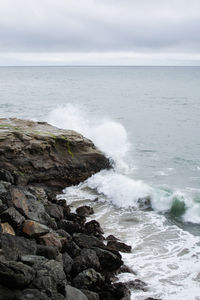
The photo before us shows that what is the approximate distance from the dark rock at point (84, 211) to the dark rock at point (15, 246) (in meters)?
4.12

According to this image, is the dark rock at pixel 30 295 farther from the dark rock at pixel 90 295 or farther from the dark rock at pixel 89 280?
the dark rock at pixel 89 280

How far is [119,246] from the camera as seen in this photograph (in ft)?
31.6

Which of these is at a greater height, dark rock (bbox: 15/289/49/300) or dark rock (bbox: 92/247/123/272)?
dark rock (bbox: 15/289/49/300)

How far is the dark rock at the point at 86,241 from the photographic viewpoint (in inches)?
351

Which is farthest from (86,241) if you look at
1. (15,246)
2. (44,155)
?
(44,155)

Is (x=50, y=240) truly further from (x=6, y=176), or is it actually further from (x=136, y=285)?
(x=6, y=176)

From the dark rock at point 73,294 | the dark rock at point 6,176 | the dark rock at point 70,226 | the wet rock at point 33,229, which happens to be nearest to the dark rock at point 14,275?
the dark rock at point 73,294

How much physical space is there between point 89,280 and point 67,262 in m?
0.74

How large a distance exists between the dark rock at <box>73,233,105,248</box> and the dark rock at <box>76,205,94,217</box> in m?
2.58

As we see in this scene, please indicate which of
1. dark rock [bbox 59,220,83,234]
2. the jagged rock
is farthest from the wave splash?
the jagged rock

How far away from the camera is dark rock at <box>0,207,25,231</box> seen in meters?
8.46

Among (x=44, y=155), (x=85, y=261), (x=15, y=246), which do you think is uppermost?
(x=44, y=155)

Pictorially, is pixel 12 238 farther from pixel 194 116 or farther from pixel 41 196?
pixel 194 116

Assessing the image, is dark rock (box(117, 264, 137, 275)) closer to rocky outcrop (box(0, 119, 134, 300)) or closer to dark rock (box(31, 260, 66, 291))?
rocky outcrop (box(0, 119, 134, 300))
